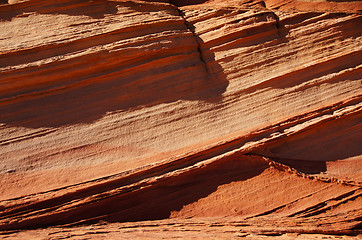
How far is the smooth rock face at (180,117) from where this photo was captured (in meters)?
3.44

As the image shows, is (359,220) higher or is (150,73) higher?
(150,73)

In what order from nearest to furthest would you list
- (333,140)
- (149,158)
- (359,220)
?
1. (359,220)
2. (149,158)
3. (333,140)

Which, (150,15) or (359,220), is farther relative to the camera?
(150,15)

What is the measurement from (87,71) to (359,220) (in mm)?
3126

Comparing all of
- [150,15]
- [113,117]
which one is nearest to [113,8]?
[150,15]

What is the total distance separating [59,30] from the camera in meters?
3.84

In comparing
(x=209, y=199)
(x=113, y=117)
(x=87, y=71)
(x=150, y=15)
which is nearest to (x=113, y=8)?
(x=150, y=15)

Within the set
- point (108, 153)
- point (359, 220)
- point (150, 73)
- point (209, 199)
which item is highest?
point (150, 73)

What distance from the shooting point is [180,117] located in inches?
152

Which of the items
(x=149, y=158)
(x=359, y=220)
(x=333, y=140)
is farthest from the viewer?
(x=333, y=140)

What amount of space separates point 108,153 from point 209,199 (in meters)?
1.14

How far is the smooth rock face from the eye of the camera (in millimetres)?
3438

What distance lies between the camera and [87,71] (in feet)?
12.4

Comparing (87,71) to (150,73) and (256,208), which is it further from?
(256,208)
